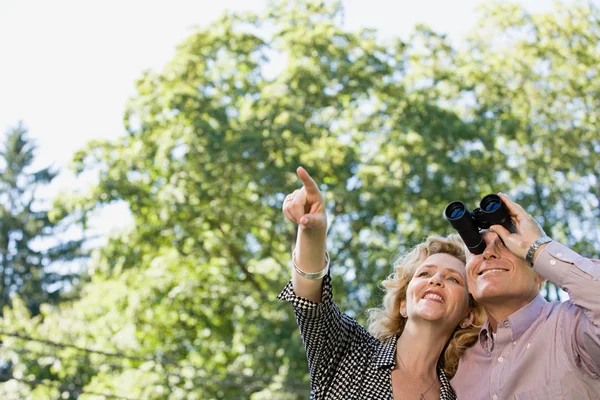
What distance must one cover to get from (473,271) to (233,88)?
348 inches

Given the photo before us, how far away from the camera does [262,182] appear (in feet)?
32.6

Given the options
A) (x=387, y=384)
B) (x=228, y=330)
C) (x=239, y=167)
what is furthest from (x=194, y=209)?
(x=387, y=384)

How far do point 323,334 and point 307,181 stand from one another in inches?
18.5

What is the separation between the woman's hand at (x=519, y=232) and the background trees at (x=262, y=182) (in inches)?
283

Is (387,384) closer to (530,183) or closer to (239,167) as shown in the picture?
(239,167)

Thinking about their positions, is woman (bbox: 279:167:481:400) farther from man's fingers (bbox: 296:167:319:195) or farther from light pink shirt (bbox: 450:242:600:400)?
light pink shirt (bbox: 450:242:600:400)

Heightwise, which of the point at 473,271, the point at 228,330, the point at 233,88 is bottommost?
the point at 473,271

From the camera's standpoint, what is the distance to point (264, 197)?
10336mm

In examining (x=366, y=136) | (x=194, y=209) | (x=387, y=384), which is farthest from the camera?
(x=366, y=136)

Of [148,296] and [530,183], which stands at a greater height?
[530,183]

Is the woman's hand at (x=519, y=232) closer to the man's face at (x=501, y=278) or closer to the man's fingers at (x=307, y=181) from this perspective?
the man's face at (x=501, y=278)

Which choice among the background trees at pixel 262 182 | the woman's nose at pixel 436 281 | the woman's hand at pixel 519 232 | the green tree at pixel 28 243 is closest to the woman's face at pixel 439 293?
the woman's nose at pixel 436 281

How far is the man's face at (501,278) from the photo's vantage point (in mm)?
2154

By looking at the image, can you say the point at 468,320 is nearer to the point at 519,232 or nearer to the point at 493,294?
the point at 493,294
